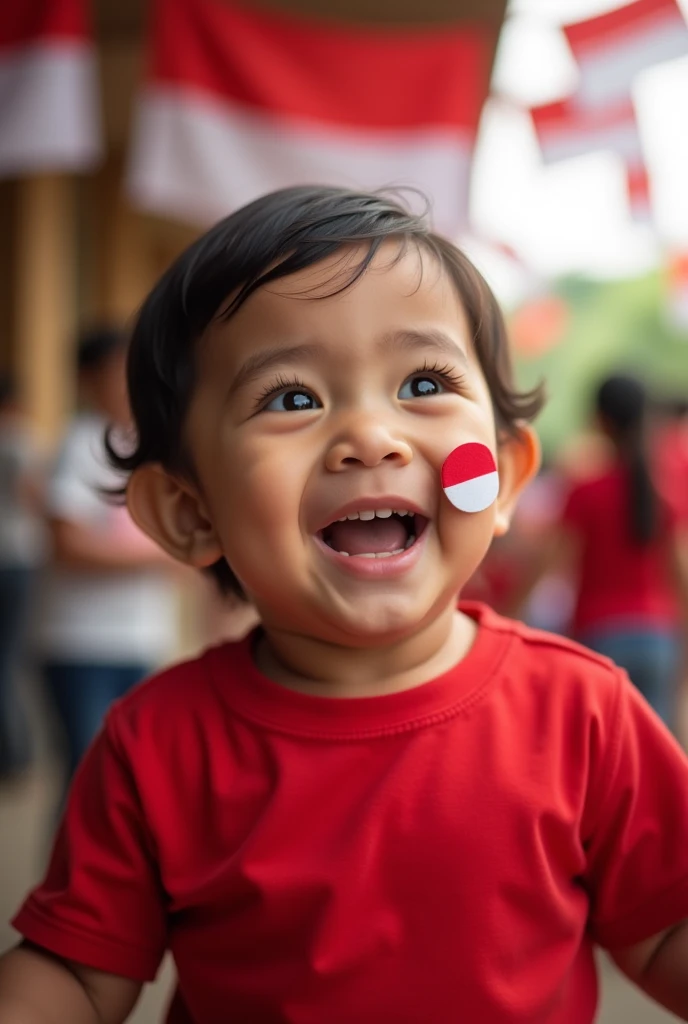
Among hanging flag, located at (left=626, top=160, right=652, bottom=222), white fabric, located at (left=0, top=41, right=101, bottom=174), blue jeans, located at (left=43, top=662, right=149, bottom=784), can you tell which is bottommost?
blue jeans, located at (left=43, top=662, right=149, bottom=784)

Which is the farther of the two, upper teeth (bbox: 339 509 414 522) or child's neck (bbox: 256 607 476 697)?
child's neck (bbox: 256 607 476 697)

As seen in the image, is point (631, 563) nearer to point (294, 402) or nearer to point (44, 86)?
point (44, 86)

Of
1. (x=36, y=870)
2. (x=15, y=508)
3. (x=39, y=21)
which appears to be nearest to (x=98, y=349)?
(x=39, y=21)

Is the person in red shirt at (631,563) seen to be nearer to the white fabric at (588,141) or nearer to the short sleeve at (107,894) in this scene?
the white fabric at (588,141)

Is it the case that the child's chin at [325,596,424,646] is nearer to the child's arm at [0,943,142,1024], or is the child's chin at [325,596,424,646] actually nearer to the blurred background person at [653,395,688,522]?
the child's arm at [0,943,142,1024]

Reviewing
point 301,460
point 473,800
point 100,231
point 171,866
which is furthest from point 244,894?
point 100,231

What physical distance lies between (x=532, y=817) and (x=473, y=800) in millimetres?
57

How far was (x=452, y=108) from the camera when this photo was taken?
12.8 feet

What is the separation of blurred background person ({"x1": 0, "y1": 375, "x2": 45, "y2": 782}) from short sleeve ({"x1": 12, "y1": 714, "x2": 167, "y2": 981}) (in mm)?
3824

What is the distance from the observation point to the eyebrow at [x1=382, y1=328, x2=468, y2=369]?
1.09m

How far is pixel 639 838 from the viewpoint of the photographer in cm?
109

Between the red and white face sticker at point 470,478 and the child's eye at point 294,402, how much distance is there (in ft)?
0.46

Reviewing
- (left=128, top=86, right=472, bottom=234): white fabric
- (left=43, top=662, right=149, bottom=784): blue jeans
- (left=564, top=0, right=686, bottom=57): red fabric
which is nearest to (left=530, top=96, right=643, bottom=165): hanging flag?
(left=564, top=0, right=686, bottom=57): red fabric

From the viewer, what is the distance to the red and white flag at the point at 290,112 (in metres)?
3.72
